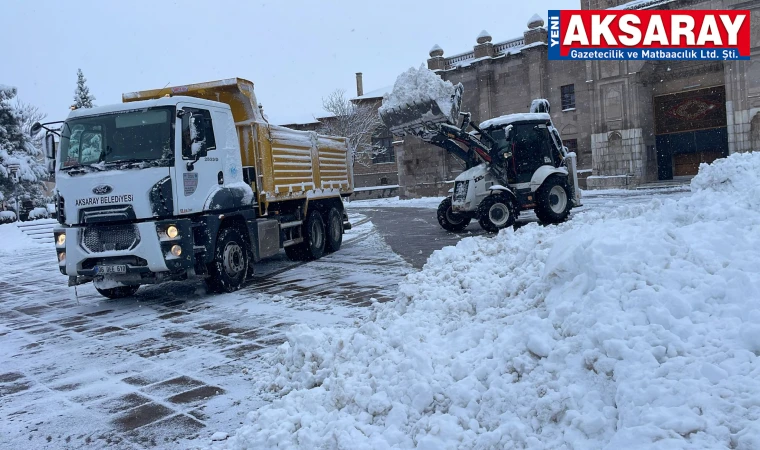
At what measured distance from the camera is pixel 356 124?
52.4 m

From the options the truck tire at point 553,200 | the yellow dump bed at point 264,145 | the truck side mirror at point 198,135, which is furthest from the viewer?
the truck tire at point 553,200

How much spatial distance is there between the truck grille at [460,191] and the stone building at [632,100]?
802cm

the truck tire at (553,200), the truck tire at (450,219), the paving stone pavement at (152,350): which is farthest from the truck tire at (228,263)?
the truck tire at (553,200)

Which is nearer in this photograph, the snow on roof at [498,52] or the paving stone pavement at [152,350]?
the paving stone pavement at [152,350]

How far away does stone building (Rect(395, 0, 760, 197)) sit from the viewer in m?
28.1

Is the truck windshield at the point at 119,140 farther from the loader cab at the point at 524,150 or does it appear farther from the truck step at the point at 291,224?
the loader cab at the point at 524,150

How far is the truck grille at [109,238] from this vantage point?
839 cm

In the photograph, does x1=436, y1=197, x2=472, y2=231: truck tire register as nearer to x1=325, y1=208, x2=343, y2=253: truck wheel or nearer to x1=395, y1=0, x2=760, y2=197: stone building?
x1=325, y1=208, x2=343, y2=253: truck wheel

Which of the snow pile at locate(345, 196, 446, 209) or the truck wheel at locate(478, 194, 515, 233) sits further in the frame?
the snow pile at locate(345, 196, 446, 209)

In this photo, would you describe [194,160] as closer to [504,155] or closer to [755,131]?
[504,155]

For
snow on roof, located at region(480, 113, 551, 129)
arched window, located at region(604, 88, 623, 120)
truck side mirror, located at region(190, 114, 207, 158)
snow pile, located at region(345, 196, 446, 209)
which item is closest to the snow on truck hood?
truck side mirror, located at region(190, 114, 207, 158)

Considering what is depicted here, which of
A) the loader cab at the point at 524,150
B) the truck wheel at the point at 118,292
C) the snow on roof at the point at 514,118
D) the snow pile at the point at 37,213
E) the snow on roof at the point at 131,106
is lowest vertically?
the truck wheel at the point at 118,292

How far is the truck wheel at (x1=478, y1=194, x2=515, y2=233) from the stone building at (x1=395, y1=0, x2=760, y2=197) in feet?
29.8

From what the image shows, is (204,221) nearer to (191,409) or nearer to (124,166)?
(124,166)
